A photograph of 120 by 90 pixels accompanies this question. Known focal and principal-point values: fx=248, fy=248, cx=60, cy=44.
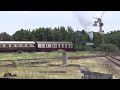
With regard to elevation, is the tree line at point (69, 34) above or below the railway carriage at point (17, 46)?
above

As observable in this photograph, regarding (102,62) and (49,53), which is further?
(49,53)

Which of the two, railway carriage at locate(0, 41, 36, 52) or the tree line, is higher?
the tree line

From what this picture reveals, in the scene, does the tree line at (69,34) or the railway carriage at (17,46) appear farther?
the railway carriage at (17,46)

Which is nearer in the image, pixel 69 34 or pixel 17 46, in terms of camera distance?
pixel 69 34

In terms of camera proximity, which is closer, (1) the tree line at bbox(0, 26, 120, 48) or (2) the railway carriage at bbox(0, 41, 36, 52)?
(1) the tree line at bbox(0, 26, 120, 48)

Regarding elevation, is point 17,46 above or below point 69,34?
below
